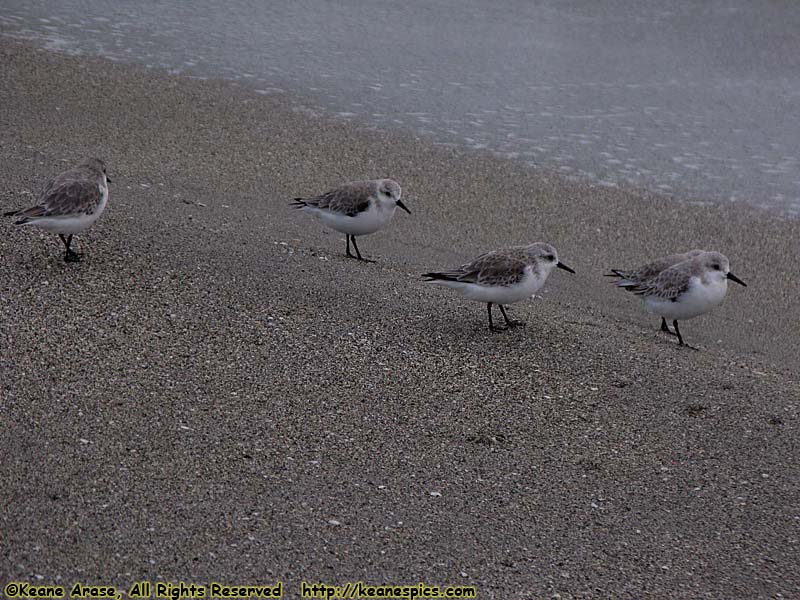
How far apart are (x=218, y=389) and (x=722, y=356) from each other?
2993mm

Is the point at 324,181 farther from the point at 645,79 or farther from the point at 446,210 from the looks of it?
the point at 645,79

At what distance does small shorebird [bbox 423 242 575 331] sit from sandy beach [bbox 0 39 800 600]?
22cm

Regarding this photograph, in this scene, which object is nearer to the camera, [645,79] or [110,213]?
[110,213]

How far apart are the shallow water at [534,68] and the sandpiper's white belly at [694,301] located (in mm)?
2661

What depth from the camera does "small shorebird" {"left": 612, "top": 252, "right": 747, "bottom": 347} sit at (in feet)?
20.3

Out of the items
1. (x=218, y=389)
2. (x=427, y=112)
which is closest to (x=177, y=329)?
(x=218, y=389)

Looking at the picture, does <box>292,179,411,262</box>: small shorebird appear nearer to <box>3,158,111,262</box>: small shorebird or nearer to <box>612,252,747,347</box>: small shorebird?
<box>3,158,111,262</box>: small shorebird

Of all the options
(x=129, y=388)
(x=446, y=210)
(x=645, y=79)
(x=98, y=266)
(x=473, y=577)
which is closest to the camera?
(x=473, y=577)

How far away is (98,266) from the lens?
5.88 meters

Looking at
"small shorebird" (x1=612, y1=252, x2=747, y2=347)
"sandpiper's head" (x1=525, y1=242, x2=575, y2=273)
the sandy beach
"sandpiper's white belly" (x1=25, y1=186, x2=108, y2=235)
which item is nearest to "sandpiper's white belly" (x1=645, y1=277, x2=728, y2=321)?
"small shorebird" (x1=612, y1=252, x2=747, y2=347)

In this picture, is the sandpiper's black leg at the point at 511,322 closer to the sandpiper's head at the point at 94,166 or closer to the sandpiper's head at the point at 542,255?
the sandpiper's head at the point at 542,255

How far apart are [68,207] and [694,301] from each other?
3.51m

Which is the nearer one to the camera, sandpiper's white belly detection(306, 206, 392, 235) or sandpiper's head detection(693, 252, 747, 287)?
sandpiper's head detection(693, 252, 747, 287)

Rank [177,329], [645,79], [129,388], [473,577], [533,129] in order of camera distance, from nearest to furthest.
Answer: [473,577] → [129,388] → [177,329] → [533,129] → [645,79]
